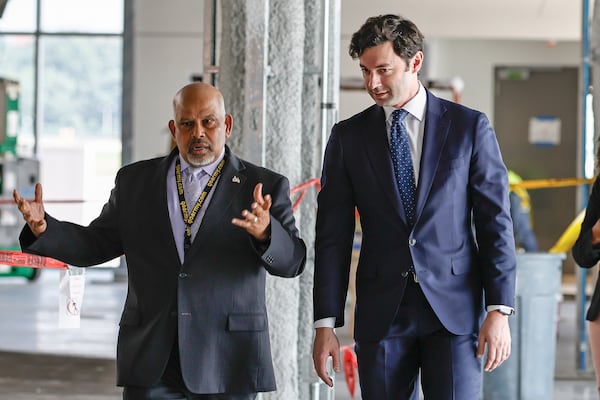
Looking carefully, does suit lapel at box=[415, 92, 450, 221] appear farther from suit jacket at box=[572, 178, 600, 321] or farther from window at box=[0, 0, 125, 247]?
window at box=[0, 0, 125, 247]

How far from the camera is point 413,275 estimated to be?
3146 mm

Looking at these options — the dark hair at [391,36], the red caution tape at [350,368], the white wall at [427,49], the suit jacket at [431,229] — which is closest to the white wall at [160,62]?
the white wall at [427,49]

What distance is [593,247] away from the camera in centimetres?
359

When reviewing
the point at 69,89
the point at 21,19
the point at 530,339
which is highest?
the point at 21,19

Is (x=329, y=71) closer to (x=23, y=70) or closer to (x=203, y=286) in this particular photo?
(x=203, y=286)

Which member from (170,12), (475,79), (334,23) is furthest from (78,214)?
(334,23)

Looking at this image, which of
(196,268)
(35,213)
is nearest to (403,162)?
(196,268)

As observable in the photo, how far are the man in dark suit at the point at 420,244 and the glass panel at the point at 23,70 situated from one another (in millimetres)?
14689

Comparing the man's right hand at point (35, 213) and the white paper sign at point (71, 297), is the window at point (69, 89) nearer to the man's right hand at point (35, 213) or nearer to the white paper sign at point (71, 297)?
the white paper sign at point (71, 297)

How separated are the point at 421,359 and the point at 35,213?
1.17 metres

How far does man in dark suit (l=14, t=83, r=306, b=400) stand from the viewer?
3156mm

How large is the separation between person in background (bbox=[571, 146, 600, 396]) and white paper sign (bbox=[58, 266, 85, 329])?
181 cm

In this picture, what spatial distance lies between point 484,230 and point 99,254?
1.13m

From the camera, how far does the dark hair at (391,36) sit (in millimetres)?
3105
